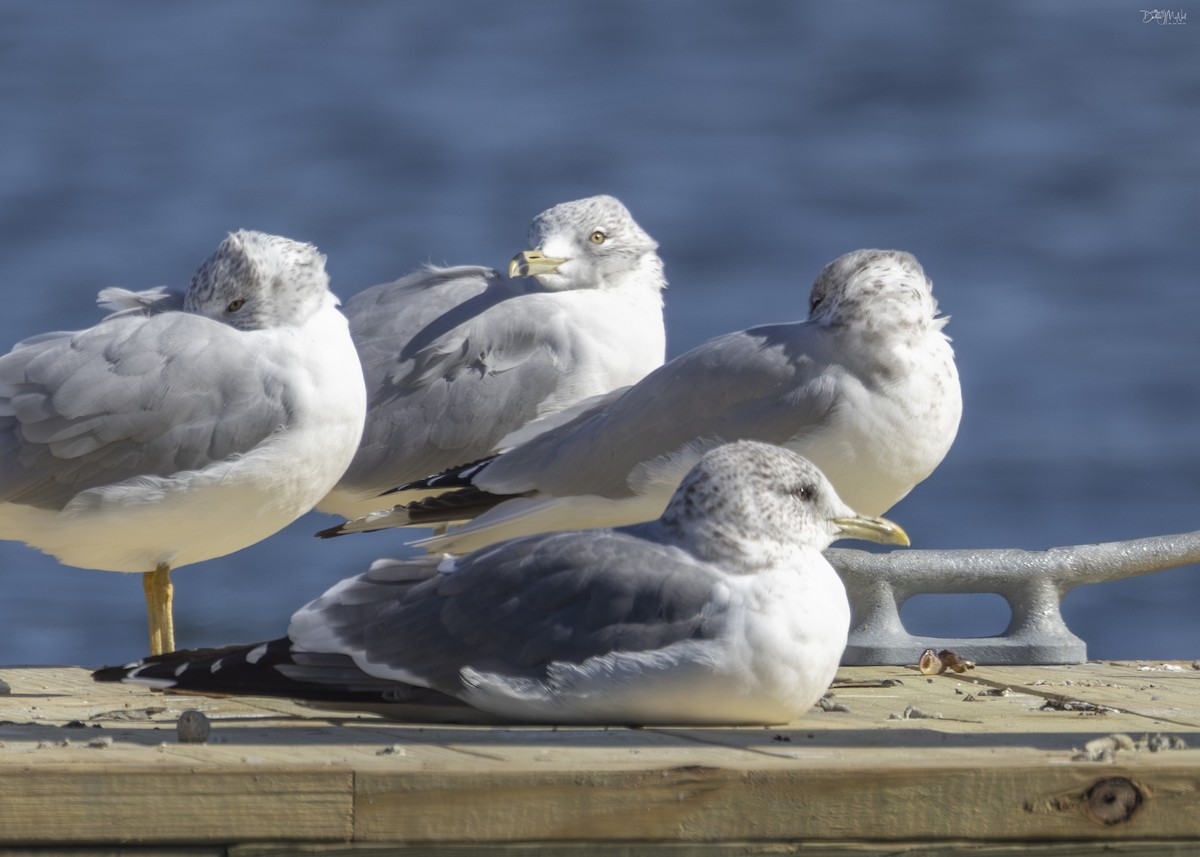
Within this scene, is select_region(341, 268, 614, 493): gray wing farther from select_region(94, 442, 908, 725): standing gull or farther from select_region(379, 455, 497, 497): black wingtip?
select_region(94, 442, 908, 725): standing gull

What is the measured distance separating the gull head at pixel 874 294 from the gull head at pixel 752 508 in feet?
3.96

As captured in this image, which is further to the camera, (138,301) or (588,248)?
(588,248)

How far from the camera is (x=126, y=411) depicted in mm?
4859

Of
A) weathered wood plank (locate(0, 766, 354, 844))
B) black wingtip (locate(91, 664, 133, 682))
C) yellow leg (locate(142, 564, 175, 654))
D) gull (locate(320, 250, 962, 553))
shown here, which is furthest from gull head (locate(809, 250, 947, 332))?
weathered wood plank (locate(0, 766, 354, 844))

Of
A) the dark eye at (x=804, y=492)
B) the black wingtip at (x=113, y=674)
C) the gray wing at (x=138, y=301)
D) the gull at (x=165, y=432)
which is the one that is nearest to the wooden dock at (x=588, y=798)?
the black wingtip at (x=113, y=674)

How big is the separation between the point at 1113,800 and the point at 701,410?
220cm

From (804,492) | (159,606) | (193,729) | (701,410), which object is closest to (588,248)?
(701,410)

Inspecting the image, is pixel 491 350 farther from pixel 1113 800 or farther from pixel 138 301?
pixel 1113 800

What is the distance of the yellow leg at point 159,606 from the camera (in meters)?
5.12

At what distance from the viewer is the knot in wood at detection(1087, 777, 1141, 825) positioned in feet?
9.92

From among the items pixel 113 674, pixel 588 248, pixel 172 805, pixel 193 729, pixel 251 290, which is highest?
pixel 588 248

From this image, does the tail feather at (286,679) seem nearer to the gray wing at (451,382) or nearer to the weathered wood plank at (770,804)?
the weathered wood plank at (770,804)

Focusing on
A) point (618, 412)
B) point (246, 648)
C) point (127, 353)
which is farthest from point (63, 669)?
point (618, 412)

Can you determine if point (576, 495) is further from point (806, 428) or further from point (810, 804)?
point (810, 804)
